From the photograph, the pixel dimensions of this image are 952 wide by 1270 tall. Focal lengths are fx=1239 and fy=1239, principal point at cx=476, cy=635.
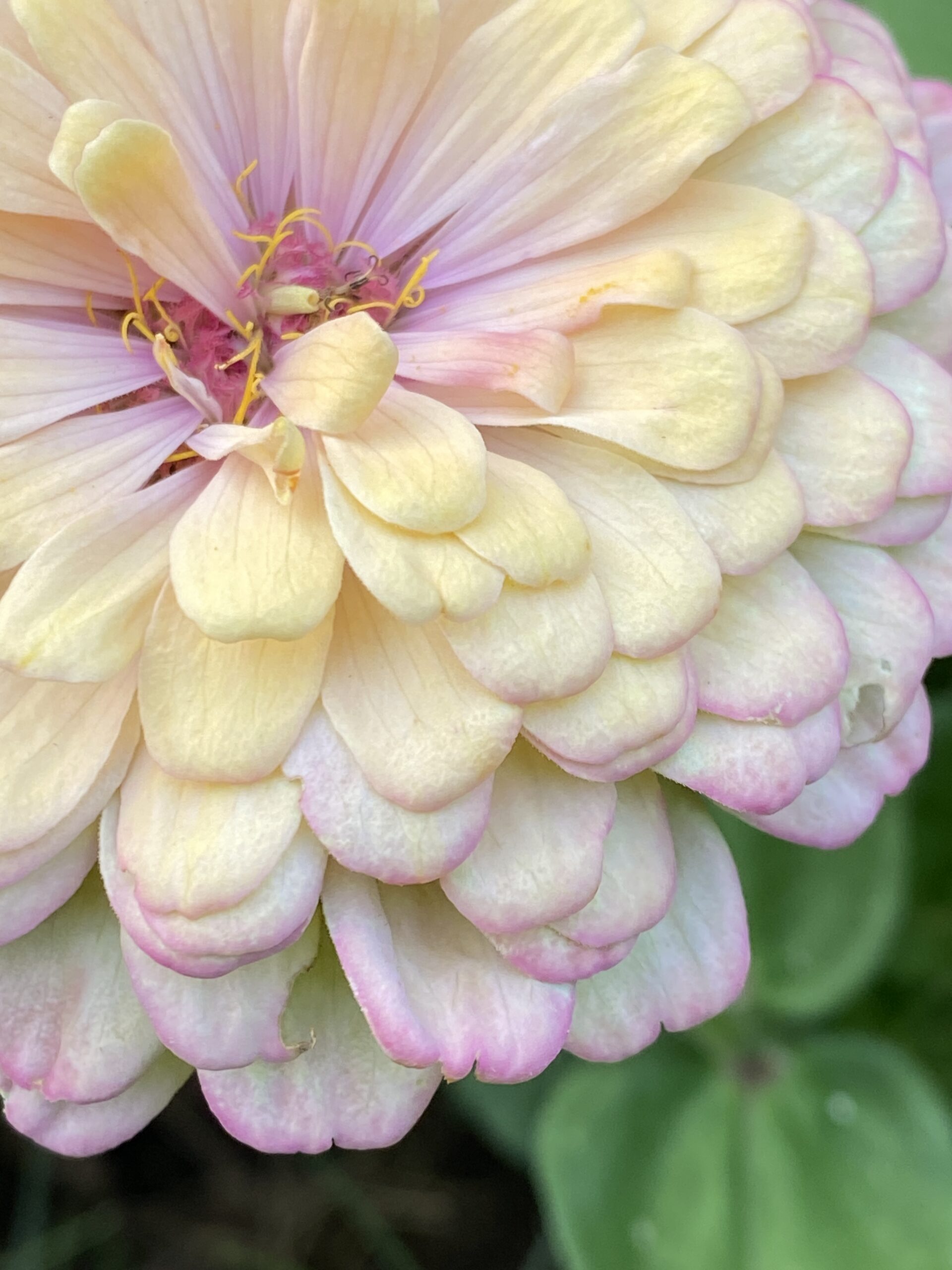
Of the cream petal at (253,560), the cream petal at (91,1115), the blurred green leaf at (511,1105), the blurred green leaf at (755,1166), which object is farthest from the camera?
the blurred green leaf at (511,1105)

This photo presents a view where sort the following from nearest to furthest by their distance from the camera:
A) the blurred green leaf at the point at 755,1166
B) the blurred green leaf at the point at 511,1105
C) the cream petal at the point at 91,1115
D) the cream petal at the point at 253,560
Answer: the cream petal at the point at 253,560 → the cream petal at the point at 91,1115 → the blurred green leaf at the point at 755,1166 → the blurred green leaf at the point at 511,1105

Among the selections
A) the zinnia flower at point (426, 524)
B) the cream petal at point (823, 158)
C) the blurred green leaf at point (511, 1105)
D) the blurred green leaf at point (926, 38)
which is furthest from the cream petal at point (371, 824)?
the blurred green leaf at point (926, 38)

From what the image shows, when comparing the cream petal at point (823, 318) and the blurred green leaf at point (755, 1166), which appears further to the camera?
the blurred green leaf at point (755, 1166)

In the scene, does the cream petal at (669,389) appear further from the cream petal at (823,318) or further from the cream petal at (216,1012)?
the cream petal at (216,1012)

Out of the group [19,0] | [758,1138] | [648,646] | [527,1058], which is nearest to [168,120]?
[19,0]

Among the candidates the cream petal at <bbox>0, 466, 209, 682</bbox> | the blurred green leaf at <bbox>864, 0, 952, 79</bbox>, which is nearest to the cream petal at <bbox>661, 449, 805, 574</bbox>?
the cream petal at <bbox>0, 466, 209, 682</bbox>

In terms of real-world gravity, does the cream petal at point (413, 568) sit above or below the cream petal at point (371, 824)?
above

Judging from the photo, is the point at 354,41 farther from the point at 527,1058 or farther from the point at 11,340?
the point at 527,1058
